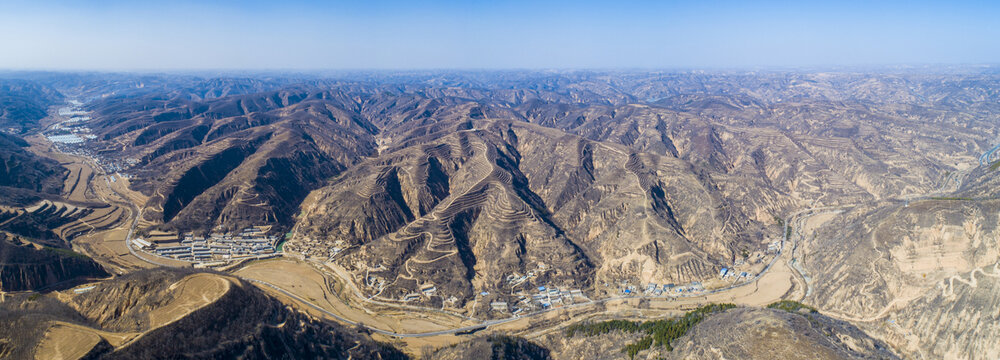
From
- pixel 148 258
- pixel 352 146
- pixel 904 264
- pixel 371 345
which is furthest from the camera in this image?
pixel 352 146

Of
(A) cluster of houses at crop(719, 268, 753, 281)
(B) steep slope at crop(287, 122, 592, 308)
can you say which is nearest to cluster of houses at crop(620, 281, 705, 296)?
(A) cluster of houses at crop(719, 268, 753, 281)

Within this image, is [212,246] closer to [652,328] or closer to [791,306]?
[652,328]

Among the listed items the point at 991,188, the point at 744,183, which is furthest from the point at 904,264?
the point at 744,183

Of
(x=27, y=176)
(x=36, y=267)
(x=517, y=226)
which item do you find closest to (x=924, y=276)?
(x=517, y=226)

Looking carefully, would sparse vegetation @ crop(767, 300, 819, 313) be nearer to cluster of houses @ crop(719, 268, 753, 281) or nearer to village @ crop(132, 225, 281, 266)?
cluster of houses @ crop(719, 268, 753, 281)

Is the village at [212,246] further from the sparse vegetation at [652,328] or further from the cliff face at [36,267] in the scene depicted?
the sparse vegetation at [652,328]

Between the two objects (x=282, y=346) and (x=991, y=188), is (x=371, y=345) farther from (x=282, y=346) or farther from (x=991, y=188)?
(x=991, y=188)
